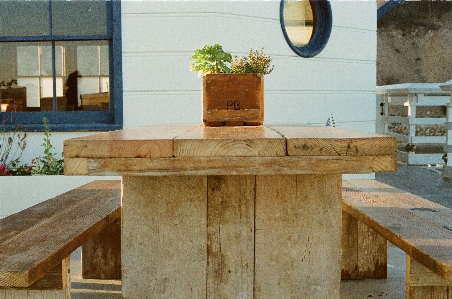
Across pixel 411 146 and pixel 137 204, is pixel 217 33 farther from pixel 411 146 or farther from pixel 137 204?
pixel 411 146

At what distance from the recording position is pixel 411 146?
375 inches

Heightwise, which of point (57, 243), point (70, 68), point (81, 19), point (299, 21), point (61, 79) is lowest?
point (57, 243)

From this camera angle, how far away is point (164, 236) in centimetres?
208

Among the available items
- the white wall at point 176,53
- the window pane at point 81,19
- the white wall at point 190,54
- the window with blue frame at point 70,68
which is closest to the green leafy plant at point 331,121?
the white wall at point 190,54

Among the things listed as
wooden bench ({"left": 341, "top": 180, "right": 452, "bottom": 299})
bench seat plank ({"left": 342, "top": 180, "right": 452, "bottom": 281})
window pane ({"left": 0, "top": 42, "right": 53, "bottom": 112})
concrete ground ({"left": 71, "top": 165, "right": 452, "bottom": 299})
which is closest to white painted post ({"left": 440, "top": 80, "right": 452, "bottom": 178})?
concrete ground ({"left": 71, "top": 165, "right": 452, "bottom": 299})

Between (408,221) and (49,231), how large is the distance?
1.45 meters

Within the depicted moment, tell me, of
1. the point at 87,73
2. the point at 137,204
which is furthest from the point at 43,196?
the point at 137,204

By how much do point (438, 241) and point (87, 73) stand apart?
4.35 meters

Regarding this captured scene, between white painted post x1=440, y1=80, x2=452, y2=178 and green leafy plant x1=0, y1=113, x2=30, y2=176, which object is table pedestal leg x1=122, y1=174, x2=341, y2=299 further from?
white painted post x1=440, y1=80, x2=452, y2=178

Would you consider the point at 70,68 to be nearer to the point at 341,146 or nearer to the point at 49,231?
the point at 49,231

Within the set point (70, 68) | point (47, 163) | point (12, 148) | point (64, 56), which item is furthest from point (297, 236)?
point (64, 56)

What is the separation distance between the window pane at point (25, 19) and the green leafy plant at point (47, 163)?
0.83 m

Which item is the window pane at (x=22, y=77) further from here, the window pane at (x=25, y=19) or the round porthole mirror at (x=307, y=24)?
the round porthole mirror at (x=307, y=24)

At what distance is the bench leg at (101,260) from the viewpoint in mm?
3426
